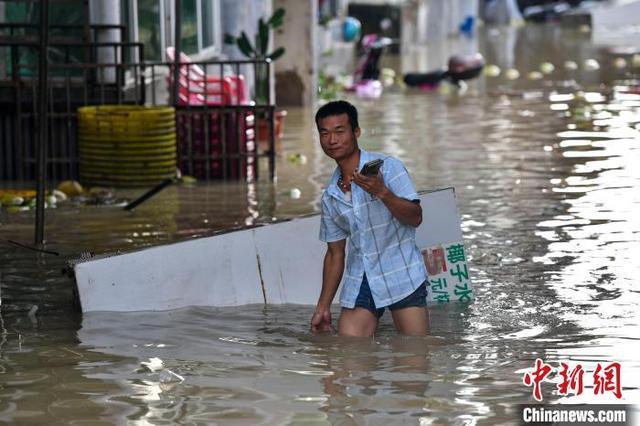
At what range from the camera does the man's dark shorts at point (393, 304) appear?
703 cm

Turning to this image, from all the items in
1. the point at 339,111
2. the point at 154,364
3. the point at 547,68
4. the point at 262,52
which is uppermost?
the point at 262,52

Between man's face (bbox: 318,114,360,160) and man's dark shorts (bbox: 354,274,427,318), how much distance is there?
2.15 ft

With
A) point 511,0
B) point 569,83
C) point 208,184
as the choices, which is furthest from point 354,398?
point 511,0

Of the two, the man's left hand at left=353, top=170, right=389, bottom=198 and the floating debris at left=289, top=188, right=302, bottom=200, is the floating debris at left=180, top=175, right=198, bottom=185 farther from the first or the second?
the man's left hand at left=353, top=170, right=389, bottom=198

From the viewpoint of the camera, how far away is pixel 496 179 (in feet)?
46.5

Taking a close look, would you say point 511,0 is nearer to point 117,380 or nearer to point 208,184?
point 208,184

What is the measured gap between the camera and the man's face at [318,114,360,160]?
6.75 metres

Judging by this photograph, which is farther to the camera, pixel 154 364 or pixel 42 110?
pixel 42 110

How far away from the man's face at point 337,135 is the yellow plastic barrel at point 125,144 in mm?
6957

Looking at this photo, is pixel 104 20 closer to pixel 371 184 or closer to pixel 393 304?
pixel 393 304
